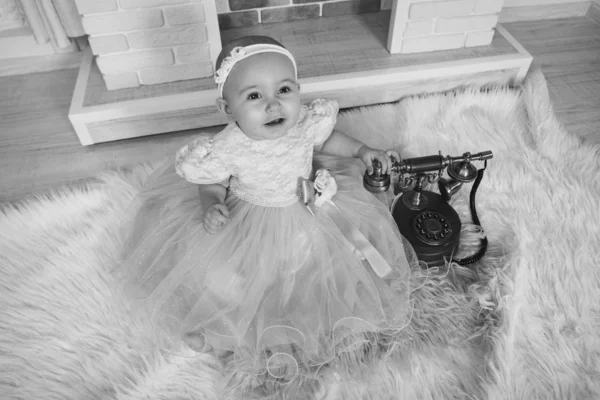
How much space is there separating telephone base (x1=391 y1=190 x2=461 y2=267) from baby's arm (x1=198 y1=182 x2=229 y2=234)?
1.36ft

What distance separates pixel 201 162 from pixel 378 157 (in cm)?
37

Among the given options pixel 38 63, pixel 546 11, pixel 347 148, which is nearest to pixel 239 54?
pixel 347 148

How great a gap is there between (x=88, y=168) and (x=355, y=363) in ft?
3.08

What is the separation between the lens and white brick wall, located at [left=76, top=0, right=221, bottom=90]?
1192mm

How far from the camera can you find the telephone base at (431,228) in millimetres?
1041

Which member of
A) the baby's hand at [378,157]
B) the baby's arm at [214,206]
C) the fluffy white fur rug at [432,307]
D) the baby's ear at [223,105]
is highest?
the baby's ear at [223,105]

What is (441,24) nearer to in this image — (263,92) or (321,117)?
(321,117)

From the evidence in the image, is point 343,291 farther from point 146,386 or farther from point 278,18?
point 278,18

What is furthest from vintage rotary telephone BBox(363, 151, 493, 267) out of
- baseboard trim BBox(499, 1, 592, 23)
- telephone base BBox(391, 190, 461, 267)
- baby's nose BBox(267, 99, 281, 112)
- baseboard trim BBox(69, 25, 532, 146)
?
baseboard trim BBox(499, 1, 592, 23)

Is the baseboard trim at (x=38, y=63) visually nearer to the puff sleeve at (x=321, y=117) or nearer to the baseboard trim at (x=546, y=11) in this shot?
the puff sleeve at (x=321, y=117)

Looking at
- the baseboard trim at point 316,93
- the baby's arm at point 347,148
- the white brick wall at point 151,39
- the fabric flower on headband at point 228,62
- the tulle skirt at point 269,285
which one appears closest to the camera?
the fabric flower on headband at point 228,62

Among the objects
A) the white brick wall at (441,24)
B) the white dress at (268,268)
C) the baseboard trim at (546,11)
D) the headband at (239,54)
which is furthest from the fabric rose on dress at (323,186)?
the baseboard trim at (546,11)

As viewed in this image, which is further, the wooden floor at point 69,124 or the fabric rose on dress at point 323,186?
the wooden floor at point 69,124

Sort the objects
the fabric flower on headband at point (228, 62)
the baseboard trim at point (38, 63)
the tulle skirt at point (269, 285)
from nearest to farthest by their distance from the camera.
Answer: the fabric flower on headband at point (228, 62), the tulle skirt at point (269, 285), the baseboard trim at point (38, 63)
